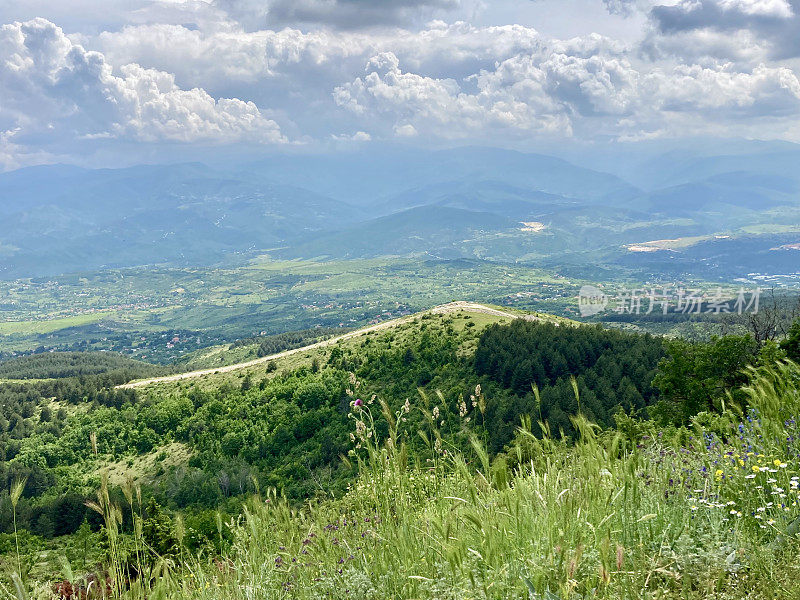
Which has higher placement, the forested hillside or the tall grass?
the tall grass

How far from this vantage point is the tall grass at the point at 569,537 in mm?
3557

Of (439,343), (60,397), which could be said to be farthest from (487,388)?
(60,397)

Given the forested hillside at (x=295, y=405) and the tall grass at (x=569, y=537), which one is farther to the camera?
the forested hillside at (x=295, y=405)

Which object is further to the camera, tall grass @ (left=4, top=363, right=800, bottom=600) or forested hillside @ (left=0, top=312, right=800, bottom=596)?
forested hillside @ (left=0, top=312, right=800, bottom=596)

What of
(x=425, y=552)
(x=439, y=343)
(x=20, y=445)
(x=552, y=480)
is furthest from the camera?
(x=20, y=445)

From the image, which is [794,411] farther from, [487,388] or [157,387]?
[157,387]

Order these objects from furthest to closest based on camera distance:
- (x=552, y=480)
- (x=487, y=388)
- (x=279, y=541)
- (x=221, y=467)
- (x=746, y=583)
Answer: (x=221, y=467), (x=487, y=388), (x=279, y=541), (x=552, y=480), (x=746, y=583)

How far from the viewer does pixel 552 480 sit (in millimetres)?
5059

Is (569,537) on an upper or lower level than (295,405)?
upper

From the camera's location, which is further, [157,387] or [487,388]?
[157,387]

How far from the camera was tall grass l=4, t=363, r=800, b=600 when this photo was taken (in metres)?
3.56

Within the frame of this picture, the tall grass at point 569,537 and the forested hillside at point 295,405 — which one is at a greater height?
the tall grass at point 569,537

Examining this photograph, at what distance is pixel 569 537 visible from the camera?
3.96 metres

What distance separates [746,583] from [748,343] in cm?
3675
